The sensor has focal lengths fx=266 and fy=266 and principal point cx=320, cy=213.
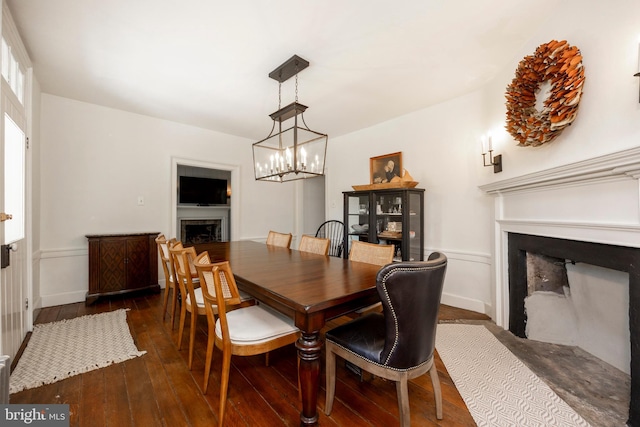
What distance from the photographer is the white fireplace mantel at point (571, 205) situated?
1354mm

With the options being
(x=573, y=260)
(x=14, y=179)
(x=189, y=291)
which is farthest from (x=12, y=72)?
(x=573, y=260)

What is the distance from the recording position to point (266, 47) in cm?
212

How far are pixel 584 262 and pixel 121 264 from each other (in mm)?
4409

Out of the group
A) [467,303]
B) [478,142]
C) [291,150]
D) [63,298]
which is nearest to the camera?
[291,150]

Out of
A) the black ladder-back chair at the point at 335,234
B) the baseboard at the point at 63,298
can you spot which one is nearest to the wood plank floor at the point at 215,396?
the baseboard at the point at 63,298

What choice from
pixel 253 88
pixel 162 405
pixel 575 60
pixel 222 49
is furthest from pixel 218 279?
pixel 575 60

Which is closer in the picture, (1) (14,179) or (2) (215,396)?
(2) (215,396)

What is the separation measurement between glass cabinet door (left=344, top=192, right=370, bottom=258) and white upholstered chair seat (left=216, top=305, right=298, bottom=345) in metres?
2.27

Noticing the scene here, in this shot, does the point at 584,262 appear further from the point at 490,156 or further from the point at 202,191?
the point at 202,191

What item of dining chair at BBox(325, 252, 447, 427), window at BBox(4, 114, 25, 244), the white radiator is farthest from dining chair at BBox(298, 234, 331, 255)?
window at BBox(4, 114, 25, 244)

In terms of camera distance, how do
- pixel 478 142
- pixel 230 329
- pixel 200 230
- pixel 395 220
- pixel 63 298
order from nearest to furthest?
pixel 230 329 < pixel 478 142 < pixel 63 298 < pixel 395 220 < pixel 200 230

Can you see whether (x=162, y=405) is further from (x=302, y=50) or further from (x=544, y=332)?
(x=544, y=332)

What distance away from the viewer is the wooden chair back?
2061 mm

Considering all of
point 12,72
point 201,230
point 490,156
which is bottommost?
point 201,230
